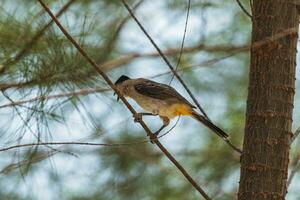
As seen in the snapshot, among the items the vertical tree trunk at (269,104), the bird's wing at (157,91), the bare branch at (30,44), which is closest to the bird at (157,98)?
the bird's wing at (157,91)

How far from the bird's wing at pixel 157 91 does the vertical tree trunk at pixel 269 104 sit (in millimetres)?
1437

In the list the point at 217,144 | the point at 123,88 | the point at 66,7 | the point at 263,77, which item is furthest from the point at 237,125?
the point at 263,77

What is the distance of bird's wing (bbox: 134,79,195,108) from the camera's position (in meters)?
3.82

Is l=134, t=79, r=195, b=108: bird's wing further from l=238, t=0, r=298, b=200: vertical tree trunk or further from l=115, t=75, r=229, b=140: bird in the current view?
l=238, t=0, r=298, b=200: vertical tree trunk

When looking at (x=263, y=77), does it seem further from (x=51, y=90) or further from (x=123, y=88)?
(x=123, y=88)

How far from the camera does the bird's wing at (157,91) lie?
382 centimetres

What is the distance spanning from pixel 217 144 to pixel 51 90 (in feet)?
7.12

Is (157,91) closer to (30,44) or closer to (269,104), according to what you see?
(30,44)

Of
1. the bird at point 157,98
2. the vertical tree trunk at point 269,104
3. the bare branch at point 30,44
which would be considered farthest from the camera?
the bird at point 157,98

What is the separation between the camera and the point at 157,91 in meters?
3.93

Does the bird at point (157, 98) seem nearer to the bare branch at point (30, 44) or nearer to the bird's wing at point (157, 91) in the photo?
the bird's wing at point (157, 91)

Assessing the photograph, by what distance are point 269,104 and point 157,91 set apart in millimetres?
1706

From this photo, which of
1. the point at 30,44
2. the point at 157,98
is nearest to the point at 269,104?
the point at 30,44

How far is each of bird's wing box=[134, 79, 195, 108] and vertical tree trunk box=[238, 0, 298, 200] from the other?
4.71 feet
